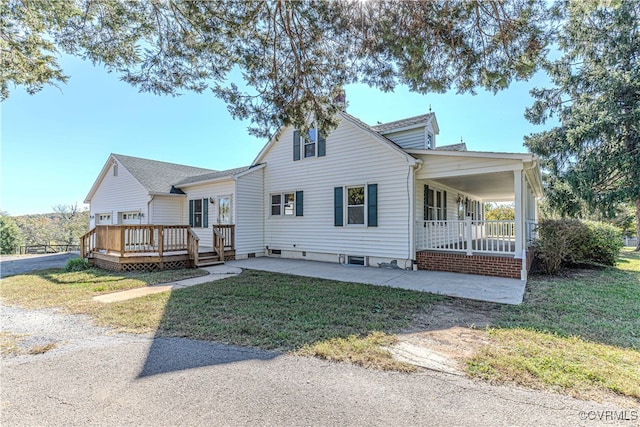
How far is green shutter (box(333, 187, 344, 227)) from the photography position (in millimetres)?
10531

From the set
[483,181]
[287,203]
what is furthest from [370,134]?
[483,181]

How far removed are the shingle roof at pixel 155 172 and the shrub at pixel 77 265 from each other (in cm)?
421

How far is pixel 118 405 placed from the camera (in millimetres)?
2439

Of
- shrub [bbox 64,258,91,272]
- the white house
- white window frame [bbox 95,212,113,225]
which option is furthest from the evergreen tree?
white window frame [bbox 95,212,113,225]

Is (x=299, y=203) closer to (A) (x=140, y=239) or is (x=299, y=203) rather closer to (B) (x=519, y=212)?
(A) (x=140, y=239)

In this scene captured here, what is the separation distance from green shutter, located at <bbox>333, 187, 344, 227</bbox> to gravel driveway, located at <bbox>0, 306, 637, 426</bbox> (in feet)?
24.2

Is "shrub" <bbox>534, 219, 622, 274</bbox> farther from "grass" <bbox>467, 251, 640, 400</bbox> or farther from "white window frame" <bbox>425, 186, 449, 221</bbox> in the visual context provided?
"white window frame" <bbox>425, 186, 449, 221</bbox>

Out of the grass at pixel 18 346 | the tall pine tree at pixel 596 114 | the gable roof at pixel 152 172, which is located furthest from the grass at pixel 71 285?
the tall pine tree at pixel 596 114

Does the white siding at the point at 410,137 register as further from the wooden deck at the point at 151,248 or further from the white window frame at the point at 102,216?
the white window frame at the point at 102,216

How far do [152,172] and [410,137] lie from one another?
Result: 1345 centimetres

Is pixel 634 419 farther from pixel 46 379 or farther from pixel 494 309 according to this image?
pixel 46 379

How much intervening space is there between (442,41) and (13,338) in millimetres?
8439

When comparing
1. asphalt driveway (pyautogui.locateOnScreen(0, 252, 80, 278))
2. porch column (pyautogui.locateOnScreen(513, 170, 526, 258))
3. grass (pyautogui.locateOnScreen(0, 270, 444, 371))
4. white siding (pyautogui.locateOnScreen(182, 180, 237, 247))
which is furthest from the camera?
white siding (pyautogui.locateOnScreen(182, 180, 237, 247))

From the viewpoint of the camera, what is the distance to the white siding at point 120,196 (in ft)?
47.0
